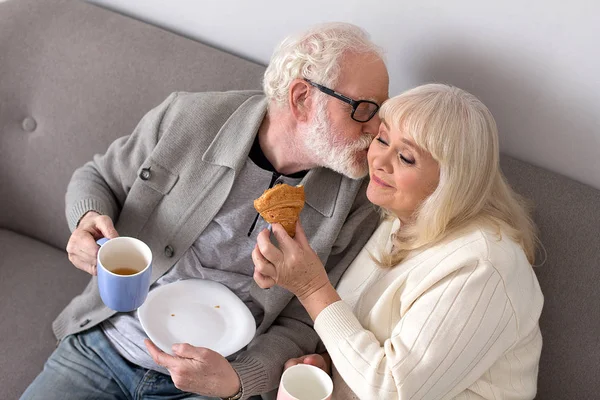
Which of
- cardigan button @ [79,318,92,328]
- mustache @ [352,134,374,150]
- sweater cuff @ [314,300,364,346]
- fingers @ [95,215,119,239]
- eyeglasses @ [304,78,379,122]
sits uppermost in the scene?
eyeglasses @ [304,78,379,122]

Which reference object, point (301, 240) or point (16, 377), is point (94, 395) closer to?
point (16, 377)

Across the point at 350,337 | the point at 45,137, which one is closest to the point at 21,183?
the point at 45,137

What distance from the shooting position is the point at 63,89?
229 centimetres

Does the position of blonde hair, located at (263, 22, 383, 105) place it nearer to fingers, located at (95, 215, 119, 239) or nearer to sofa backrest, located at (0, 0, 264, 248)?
sofa backrest, located at (0, 0, 264, 248)

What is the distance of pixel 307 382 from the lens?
162 cm

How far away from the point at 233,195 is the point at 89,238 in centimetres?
40

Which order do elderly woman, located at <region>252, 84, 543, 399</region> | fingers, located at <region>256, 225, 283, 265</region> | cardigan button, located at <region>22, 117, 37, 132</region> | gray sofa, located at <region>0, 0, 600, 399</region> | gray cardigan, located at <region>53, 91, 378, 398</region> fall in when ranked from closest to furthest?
elderly woman, located at <region>252, 84, 543, 399</region>, fingers, located at <region>256, 225, 283, 265</region>, gray cardigan, located at <region>53, 91, 378, 398</region>, gray sofa, located at <region>0, 0, 600, 399</region>, cardigan button, located at <region>22, 117, 37, 132</region>

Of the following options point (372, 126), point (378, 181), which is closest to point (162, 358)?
point (378, 181)

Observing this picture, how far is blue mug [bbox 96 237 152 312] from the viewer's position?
1.63m

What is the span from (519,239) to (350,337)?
46 centimetres

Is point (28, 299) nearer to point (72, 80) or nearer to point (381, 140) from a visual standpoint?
point (72, 80)

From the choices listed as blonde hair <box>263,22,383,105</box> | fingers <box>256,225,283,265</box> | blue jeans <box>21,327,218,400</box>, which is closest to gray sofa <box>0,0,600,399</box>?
blue jeans <box>21,327,218,400</box>

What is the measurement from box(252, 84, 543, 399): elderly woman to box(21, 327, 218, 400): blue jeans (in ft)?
1.53

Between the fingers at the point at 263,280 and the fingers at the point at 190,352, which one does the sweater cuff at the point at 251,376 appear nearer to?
the fingers at the point at 190,352
